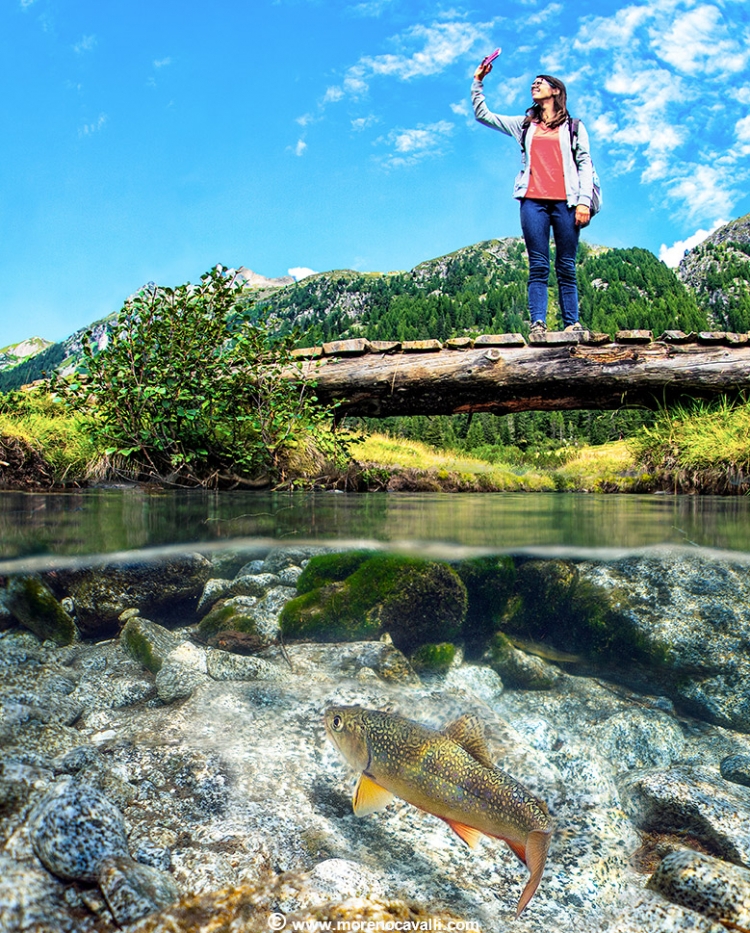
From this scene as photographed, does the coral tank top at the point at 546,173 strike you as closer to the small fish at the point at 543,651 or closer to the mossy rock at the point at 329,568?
the mossy rock at the point at 329,568

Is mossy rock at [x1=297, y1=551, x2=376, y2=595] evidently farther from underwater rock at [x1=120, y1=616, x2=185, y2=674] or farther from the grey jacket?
the grey jacket

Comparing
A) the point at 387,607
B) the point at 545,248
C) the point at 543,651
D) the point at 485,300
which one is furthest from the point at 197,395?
the point at 485,300

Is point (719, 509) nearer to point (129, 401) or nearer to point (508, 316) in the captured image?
point (129, 401)

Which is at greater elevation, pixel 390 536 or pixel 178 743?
pixel 390 536

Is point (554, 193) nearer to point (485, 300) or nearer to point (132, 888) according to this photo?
point (132, 888)

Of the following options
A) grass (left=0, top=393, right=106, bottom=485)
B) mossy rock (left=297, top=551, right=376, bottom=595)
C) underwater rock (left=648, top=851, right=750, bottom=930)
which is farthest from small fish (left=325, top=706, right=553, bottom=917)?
grass (left=0, top=393, right=106, bottom=485)

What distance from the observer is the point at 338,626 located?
84.7 inches

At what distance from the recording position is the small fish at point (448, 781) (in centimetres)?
115

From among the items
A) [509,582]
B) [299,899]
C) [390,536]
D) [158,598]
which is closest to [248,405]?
[390,536]

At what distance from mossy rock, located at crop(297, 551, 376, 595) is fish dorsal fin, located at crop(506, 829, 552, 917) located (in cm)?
142

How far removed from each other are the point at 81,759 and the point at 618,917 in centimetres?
133

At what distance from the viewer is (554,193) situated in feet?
22.9

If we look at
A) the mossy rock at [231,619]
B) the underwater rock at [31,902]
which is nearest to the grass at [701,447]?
the mossy rock at [231,619]

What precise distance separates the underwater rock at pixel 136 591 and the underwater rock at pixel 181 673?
0.29 m
